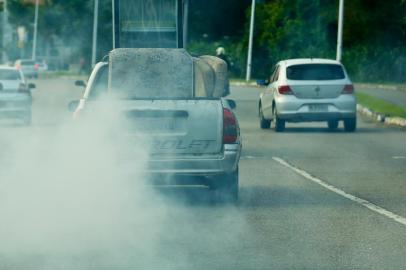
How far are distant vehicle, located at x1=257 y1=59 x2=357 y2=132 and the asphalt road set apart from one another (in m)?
7.94

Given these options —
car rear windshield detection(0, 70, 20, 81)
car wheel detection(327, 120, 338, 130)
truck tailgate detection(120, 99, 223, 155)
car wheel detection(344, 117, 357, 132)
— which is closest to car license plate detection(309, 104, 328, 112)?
car wheel detection(344, 117, 357, 132)

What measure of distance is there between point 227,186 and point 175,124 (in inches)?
38.2

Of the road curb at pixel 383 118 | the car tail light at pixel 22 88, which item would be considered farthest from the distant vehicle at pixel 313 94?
the car tail light at pixel 22 88

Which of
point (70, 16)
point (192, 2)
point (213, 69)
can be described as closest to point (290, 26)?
point (192, 2)

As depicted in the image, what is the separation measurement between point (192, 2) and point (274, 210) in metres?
91.2

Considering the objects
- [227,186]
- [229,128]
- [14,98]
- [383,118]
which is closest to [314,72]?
[383,118]

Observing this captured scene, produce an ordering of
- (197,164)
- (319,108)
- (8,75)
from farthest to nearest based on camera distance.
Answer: (8,75)
(319,108)
(197,164)

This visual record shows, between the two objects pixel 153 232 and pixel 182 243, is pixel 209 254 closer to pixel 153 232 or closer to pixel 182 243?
pixel 182 243

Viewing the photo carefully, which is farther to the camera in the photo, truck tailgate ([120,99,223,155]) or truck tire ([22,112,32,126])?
truck tire ([22,112,32,126])

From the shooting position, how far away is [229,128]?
1490 centimetres

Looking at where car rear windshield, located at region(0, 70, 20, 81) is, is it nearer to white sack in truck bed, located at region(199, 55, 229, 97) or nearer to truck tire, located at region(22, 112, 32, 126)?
truck tire, located at region(22, 112, 32, 126)

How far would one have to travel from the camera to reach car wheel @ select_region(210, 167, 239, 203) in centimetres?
1512

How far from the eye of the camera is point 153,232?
12.3 m

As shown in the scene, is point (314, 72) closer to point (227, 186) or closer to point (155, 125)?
point (227, 186)
